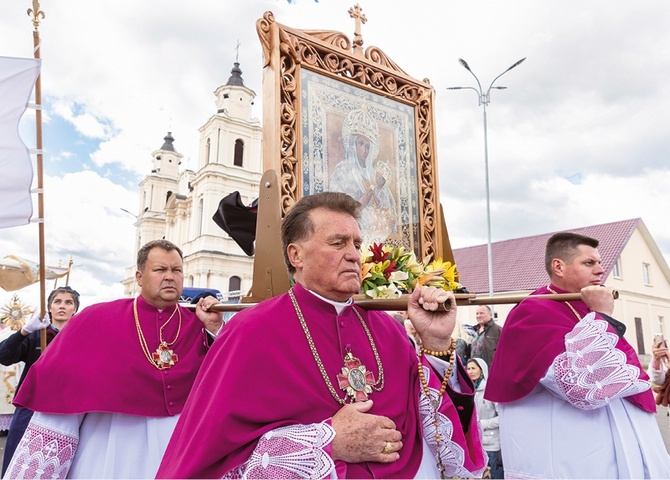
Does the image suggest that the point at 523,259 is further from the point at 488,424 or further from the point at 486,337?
the point at 488,424

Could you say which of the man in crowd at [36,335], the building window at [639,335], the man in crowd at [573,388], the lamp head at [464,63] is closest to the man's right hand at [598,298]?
the man in crowd at [573,388]

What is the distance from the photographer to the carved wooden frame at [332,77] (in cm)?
361

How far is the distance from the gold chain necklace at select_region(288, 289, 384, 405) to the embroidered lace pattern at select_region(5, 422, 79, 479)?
69.7 inches

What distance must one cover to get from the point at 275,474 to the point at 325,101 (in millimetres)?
2795

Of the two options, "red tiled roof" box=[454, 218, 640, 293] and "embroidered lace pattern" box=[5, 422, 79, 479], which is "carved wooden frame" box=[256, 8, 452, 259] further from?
"red tiled roof" box=[454, 218, 640, 293]

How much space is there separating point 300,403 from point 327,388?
16cm

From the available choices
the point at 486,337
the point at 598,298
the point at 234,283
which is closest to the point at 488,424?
the point at 486,337

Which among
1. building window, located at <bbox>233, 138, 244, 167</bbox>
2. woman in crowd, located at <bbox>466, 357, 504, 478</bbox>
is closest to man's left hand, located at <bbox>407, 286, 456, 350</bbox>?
woman in crowd, located at <bbox>466, 357, 504, 478</bbox>

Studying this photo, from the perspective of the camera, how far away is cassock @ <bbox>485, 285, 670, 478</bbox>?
2.89 meters

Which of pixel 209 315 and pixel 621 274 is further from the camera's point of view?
pixel 621 274

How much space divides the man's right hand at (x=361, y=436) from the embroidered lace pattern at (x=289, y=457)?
5 centimetres

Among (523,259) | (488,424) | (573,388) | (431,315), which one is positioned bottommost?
(488,424)

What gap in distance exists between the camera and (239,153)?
36.9m

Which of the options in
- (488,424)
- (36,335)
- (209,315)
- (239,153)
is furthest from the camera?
(239,153)
